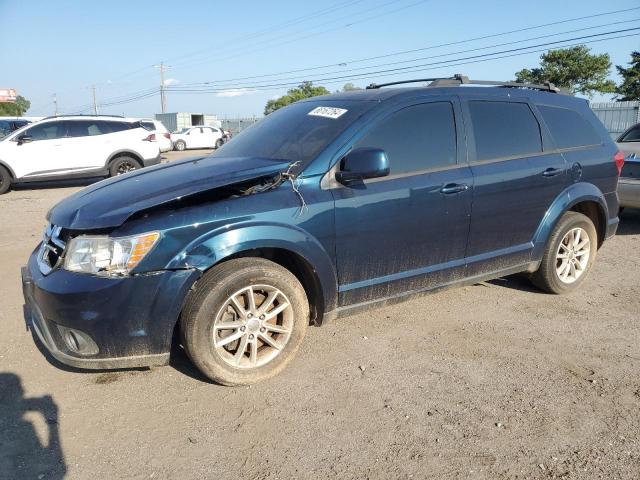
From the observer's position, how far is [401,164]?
11.6ft

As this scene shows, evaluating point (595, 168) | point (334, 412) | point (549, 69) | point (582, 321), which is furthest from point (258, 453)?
point (549, 69)

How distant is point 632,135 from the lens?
8055mm

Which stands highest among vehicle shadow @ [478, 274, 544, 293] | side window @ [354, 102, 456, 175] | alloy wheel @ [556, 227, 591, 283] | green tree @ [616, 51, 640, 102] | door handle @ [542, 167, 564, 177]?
green tree @ [616, 51, 640, 102]

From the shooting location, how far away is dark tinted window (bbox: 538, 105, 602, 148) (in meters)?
4.47

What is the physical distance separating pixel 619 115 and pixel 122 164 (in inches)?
768

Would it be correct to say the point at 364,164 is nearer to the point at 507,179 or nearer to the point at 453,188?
the point at 453,188

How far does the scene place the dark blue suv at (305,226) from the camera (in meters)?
2.78

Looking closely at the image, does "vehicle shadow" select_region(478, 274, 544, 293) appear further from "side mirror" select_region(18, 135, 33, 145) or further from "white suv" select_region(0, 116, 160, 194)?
"side mirror" select_region(18, 135, 33, 145)

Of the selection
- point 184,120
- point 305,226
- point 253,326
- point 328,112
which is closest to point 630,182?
A: point 328,112

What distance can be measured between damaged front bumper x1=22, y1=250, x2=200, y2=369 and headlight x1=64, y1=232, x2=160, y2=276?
0.05 m

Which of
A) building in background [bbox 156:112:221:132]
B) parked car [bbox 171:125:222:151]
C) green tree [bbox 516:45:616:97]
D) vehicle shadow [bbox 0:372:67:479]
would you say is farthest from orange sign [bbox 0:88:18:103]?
vehicle shadow [bbox 0:372:67:479]

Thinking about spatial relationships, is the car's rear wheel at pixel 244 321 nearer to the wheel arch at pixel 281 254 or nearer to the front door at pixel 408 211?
the wheel arch at pixel 281 254

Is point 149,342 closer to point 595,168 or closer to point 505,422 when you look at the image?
point 505,422

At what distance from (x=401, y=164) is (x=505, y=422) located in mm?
1753
